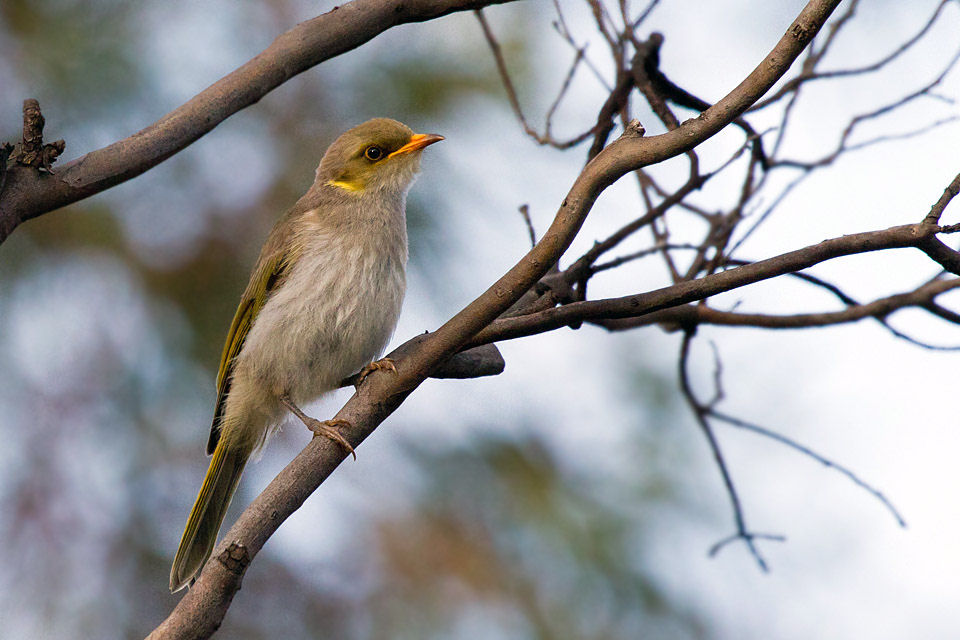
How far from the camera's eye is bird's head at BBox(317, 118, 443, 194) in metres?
4.42

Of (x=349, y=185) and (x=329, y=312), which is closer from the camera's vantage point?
(x=329, y=312)

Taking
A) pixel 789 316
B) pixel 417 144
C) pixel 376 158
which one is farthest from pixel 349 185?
pixel 789 316

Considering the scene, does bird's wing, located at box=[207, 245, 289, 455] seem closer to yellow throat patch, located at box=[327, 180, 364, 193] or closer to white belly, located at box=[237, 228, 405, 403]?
white belly, located at box=[237, 228, 405, 403]

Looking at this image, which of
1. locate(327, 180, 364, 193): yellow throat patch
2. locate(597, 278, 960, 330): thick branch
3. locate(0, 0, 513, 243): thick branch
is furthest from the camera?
locate(327, 180, 364, 193): yellow throat patch

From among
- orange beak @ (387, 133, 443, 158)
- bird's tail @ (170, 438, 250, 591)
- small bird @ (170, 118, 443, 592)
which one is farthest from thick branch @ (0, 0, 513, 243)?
bird's tail @ (170, 438, 250, 591)

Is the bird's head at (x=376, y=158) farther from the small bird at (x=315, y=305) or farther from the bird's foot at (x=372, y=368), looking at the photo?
the bird's foot at (x=372, y=368)

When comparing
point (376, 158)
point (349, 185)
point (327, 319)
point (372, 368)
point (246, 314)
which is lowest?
point (372, 368)

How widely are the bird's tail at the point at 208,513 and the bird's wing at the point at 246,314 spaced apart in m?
0.08

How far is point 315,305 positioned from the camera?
404cm

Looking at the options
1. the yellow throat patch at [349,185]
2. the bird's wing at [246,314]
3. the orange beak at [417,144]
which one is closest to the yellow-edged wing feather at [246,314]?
the bird's wing at [246,314]

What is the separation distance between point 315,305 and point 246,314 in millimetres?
470

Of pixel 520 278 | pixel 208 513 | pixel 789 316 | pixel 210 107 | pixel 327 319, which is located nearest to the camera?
pixel 520 278

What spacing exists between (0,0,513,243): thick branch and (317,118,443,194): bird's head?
1554mm

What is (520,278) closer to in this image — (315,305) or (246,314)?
(315,305)
